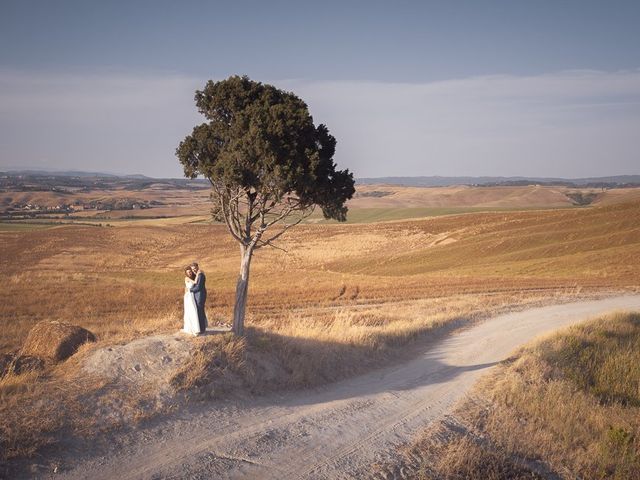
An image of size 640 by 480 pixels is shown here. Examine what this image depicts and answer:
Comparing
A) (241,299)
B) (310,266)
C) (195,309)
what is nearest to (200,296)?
(195,309)

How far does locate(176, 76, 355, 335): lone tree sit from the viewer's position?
45.3ft

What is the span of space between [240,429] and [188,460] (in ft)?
4.81

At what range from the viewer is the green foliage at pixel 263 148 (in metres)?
13.8

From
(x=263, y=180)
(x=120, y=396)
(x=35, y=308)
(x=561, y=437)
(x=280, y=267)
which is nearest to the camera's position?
(x=120, y=396)

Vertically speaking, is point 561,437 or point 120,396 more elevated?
point 120,396

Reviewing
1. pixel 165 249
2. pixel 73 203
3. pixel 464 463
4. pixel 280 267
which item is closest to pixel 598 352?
pixel 464 463

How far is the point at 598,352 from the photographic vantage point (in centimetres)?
1681

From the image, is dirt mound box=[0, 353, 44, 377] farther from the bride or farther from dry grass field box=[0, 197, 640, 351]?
the bride

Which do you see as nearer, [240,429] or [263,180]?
[240,429]

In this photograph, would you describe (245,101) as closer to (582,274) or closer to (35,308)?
(35,308)

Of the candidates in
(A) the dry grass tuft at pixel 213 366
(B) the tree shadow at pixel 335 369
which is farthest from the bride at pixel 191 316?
(B) the tree shadow at pixel 335 369

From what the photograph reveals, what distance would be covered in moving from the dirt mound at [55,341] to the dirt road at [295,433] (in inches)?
190

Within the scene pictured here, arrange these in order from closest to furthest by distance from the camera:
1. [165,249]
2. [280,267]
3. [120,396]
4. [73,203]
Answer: [120,396] < [280,267] < [165,249] < [73,203]

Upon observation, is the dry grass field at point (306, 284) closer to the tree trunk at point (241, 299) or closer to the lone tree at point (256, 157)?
the tree trunk at point (241, 299)
